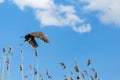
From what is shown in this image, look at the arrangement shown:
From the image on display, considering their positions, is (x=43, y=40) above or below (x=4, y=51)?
below

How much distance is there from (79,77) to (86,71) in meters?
1.11

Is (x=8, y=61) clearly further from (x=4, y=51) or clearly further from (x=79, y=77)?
(x=79, y=77)

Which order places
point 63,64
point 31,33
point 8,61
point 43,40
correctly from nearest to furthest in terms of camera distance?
point 43,40
point 31,33
point 8,61
point 63,64

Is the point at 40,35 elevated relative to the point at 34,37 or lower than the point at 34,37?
lower

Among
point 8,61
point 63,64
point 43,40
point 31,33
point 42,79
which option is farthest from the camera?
point 42,79

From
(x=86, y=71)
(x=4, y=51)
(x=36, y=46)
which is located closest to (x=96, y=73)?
(x=86, y=71)

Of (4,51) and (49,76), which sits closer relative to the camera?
(4,51)

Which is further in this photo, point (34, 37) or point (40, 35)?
point (34, 37)

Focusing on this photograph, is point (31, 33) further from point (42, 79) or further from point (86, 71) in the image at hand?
point (86, 71)

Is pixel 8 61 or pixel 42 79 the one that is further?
pixel 42 79

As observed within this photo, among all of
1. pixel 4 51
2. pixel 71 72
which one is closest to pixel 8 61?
pixel 4 51

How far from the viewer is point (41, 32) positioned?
26.0 feet

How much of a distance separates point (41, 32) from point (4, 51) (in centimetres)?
191

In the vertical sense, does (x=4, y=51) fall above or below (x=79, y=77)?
above
